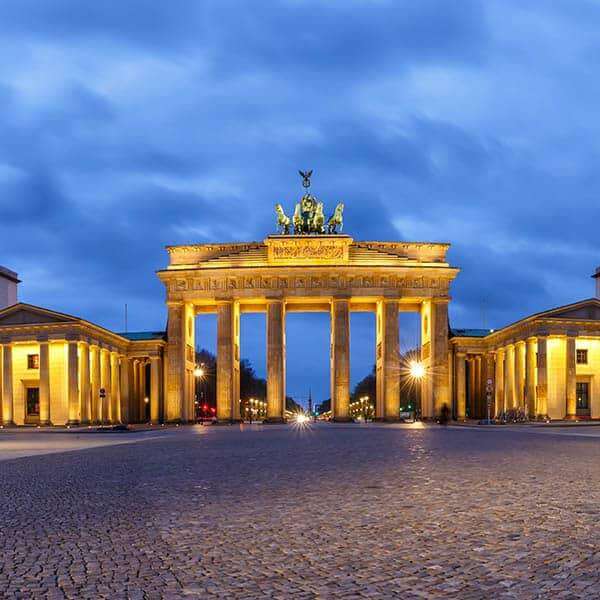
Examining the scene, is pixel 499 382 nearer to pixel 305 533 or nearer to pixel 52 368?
pixel 52 368

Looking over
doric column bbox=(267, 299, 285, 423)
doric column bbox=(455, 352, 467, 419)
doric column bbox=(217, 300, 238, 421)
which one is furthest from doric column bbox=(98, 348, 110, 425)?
doric column bbox=(455, 352, 467, 419)

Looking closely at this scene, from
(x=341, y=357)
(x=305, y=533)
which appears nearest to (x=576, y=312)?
(x=341, y=357)

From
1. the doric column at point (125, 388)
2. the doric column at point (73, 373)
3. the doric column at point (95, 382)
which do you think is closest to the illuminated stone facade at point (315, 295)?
the doric column at point (95, 382)

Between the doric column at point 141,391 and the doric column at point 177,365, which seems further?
the doric column at point 141,391

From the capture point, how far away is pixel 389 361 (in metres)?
79.8

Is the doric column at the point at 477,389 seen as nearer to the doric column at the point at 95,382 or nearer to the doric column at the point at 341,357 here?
the doric column at the point at 341,357

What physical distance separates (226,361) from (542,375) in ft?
102

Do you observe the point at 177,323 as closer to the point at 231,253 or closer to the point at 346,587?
the point at 231,253

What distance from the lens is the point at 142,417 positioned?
98.1 m

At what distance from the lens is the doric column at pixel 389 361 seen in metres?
79.8

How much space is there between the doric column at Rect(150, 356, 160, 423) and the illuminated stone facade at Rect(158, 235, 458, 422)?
13.9 ft

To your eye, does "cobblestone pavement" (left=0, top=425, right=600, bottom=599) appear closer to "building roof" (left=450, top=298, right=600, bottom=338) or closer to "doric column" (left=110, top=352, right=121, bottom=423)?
"building roof" (left=450, top=298, right=600, bottom=338)

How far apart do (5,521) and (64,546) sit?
101 inches

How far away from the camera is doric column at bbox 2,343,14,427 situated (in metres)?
75.0
